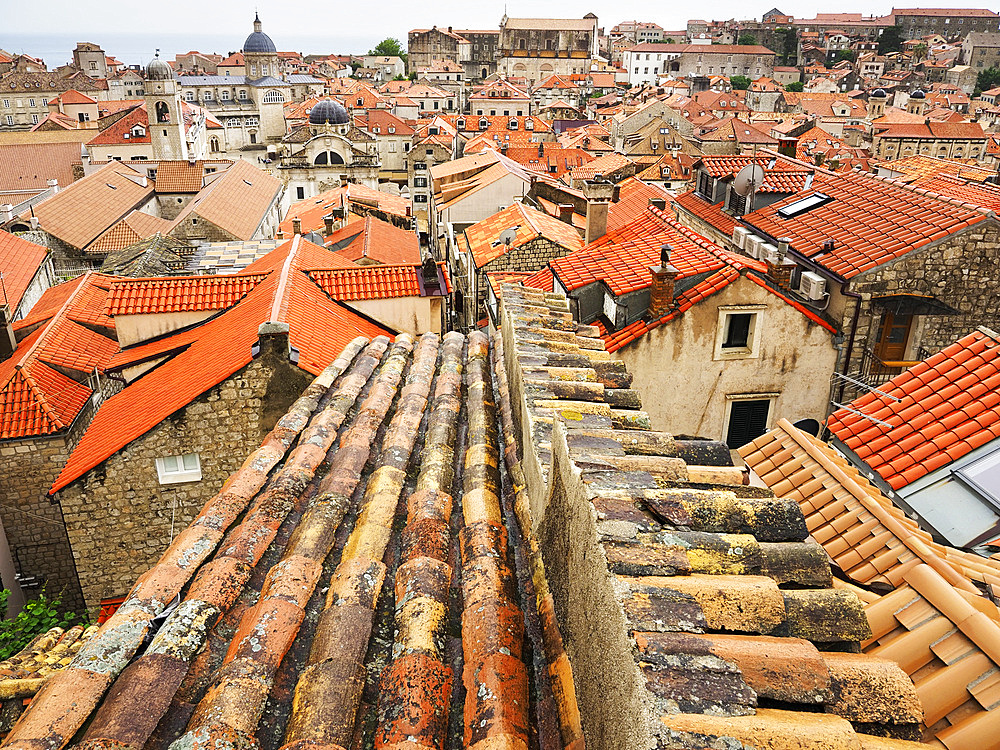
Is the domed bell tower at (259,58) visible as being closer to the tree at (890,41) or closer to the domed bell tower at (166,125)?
the domed bell tower at (166,125)

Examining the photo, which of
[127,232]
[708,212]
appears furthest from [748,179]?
[127,232]

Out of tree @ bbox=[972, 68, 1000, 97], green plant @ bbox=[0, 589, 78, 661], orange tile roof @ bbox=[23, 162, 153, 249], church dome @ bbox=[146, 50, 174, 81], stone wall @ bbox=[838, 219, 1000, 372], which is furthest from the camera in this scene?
tree @ bbox=[972, 68, 1000, 97]

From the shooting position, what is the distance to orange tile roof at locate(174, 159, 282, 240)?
33406mm

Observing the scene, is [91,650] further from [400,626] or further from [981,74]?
[981,74]

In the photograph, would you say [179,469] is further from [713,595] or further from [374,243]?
[374,243]

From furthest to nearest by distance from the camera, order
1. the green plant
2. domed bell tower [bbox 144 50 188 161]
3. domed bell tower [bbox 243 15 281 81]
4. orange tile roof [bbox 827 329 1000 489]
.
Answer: domed bell tower [bbox 243 15 281 81]
domed bell tower [bbox 144 50 188 161]
the green plant
orange tile roof [bbox 827 329 1000 489]

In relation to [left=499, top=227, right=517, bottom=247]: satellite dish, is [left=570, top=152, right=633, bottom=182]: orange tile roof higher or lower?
lower

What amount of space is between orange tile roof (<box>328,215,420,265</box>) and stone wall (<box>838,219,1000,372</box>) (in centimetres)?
1496

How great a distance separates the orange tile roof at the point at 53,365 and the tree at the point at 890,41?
14971 cm

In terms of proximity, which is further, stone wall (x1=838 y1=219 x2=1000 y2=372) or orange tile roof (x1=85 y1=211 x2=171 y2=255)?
orange tile roof (x1=85 y1=211 x2=171 y2=255)

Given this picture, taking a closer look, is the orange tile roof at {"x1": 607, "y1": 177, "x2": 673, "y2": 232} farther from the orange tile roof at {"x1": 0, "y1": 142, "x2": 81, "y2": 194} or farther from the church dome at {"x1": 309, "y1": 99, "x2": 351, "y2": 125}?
the orange tile roof at {"x1": 0, "y1": 142, "x2": 81, "y2": 194}

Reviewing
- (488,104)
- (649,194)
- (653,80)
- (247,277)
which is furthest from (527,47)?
(247,277)

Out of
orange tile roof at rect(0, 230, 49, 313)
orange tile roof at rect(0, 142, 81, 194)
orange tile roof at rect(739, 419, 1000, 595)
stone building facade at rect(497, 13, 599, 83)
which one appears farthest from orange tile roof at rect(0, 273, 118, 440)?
stone building facade at rect(497, 13, 599, 83)

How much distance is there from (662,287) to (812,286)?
298 cm
